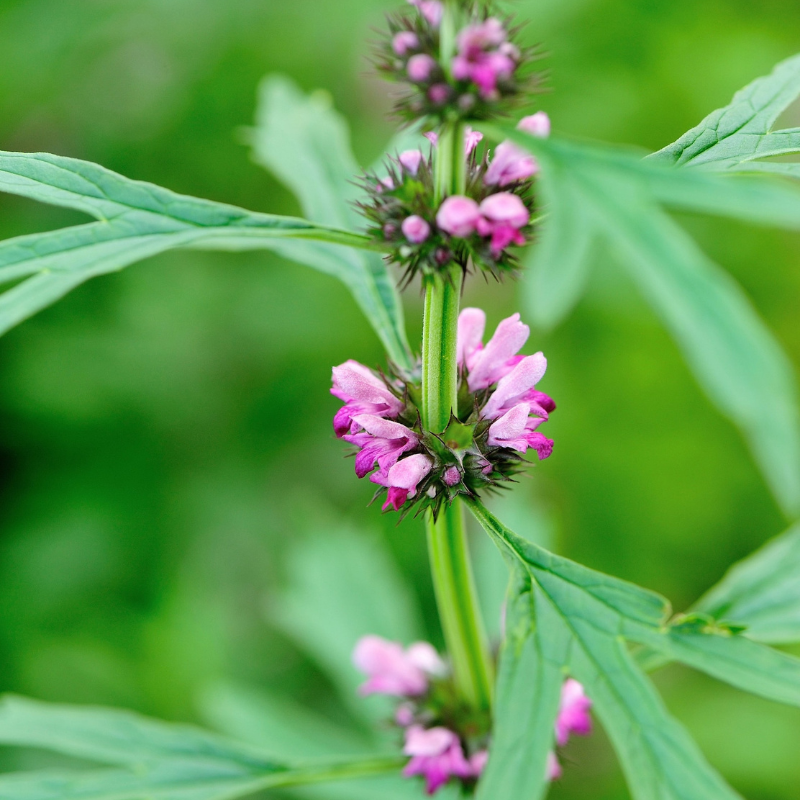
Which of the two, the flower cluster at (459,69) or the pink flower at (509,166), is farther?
the pink flower at (509,166)

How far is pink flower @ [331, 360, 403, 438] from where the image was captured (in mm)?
1252

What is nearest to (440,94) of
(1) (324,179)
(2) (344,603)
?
(1) (324,179)

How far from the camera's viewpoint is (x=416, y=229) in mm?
1116

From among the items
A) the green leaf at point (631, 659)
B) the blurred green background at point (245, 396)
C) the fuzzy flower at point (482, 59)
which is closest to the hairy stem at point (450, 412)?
the fuzzy flower at point (482, 59)

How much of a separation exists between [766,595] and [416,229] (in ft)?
3.48

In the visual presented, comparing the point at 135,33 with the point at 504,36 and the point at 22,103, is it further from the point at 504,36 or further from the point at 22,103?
the point at 504,36

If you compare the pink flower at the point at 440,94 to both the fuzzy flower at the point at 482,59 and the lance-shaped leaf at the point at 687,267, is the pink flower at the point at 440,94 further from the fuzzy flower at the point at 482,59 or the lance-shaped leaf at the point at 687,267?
the lance-shaped leaf at the point at 687,267

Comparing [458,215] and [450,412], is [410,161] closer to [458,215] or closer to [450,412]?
[458,215]

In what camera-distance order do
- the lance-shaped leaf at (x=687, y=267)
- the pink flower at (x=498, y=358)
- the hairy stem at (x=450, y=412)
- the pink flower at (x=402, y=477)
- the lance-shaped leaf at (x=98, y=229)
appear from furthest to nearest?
the pink flower at (x=498, y=358)
the pink flower at (x=402, y=477)
the hairy stem at (x=450, y=412)
the lance-shaped leaf at (x=98, y=229)
the lance-shaped leaf at (x=687, y=267)

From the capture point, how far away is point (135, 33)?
3.88 meters

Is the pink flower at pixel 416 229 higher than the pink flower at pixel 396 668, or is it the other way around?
the pink flower at pixel 416 229

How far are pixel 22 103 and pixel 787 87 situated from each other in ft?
11.2

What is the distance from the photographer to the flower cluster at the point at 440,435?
1213 mm

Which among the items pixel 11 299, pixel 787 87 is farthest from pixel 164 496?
pixel 787 87
